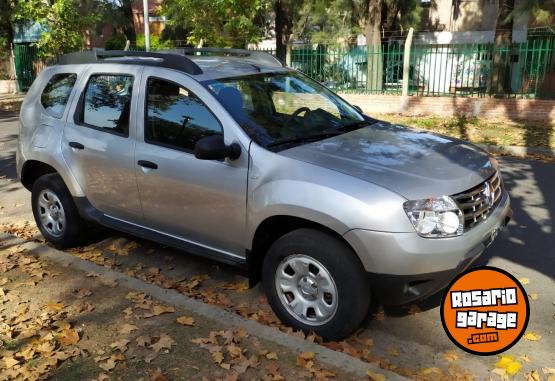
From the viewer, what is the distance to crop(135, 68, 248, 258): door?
3646mm

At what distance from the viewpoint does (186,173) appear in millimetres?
3824

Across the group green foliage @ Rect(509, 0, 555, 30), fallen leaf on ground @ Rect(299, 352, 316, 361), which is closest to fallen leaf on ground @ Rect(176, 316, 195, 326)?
fallen leaf on ground @ Rect(299, 352, 316, 361)

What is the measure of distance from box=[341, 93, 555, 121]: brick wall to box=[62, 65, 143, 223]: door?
35.1 ft

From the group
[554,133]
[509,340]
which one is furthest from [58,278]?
[554,133]

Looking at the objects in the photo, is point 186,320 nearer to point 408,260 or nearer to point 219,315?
point 219,315

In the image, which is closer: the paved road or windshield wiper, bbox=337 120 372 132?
the paved road

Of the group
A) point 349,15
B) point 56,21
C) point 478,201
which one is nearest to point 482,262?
point 478,201

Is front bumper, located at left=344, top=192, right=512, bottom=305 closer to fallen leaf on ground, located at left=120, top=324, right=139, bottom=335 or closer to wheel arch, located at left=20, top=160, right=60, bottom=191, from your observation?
fallen leaf on ground, located at left=120, top=324, right=139, bottom=335

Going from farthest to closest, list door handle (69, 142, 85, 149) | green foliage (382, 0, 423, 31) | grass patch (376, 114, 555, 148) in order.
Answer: green foliage (382, 0, 423, 31) → grass patch (376, 114, 555, 148) → door handle (69, 142, 85, 149)

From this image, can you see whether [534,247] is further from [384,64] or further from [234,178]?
[384,64]

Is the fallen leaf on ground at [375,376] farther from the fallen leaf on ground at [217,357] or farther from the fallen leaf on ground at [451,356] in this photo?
the fallen leaf on ground at [217,357]

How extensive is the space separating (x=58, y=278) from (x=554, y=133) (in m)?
9.93

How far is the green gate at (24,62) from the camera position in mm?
23547

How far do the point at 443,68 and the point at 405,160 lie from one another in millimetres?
12453
